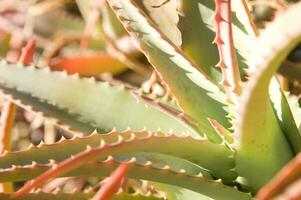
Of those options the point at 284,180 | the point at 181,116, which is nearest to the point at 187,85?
the point at 181,116

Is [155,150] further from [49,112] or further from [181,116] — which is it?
[49,112]

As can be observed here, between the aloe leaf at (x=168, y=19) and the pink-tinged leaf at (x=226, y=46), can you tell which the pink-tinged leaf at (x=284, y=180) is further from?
the aloe leaf at (x=168, y=19)

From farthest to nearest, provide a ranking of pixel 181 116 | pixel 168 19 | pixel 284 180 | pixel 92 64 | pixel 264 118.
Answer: pixel 92 64
pixel 168 19
pixel 181 116
pixel 264 118
pixel 284 180

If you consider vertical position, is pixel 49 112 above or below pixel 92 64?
above

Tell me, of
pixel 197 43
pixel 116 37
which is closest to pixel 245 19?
pixel 197 43

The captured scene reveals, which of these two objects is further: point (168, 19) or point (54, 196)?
point (168, 19)

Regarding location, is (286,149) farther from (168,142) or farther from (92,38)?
(92,38)

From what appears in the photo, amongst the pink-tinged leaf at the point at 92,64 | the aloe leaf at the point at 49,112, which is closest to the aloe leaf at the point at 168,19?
the aloe leaf at the point at 49,112
